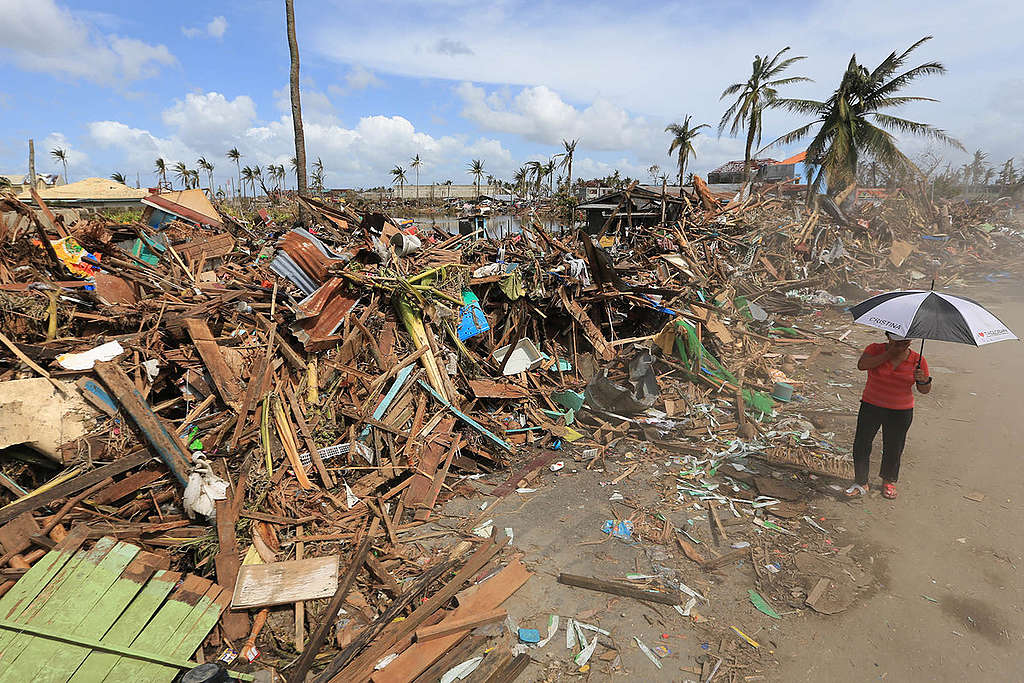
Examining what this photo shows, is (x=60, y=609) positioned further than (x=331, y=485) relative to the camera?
No

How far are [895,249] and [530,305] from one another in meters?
14.7

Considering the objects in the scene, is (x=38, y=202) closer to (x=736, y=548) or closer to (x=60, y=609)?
(x=60, y=609)

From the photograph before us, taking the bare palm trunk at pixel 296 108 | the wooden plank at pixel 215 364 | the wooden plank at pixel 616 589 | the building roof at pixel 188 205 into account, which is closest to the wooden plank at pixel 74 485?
the wooden plank at pixel 215 364

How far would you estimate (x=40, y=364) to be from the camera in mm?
4699

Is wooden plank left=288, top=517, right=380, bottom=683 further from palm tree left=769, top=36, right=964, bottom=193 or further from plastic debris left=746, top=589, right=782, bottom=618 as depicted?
palm tree left=769, top=36, right=964, bottom=193

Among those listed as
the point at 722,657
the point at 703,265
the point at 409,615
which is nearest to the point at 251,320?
the point at 409,615

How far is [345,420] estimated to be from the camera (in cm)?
571

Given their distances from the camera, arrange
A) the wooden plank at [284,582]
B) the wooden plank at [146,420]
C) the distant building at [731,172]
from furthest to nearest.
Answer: the distant building at [731,172] < the wooden plank at [146,420] < the wooden plank at [284,582]

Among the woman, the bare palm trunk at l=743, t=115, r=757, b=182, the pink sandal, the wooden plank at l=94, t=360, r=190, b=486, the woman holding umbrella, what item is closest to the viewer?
the woman holding umbrella

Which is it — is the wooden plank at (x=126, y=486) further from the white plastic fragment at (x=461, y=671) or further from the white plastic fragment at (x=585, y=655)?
the white plastic fragment at (x=585, y=655)

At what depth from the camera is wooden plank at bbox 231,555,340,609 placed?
3.83 metres

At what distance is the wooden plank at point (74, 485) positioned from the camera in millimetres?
4023

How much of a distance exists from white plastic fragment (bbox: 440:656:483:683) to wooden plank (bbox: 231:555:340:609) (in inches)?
45.4

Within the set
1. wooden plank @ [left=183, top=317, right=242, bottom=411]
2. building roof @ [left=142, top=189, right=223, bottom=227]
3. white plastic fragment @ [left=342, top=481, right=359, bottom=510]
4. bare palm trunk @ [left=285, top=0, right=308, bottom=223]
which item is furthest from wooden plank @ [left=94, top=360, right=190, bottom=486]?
bare palm trunk @ [left=285, top=0, right=308, bottom=223]
